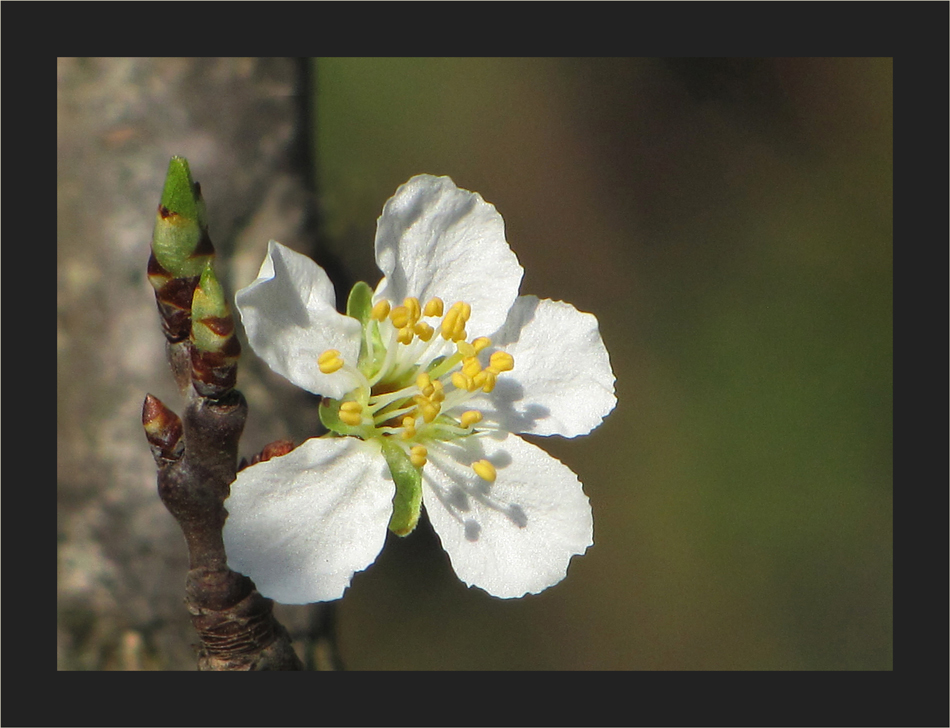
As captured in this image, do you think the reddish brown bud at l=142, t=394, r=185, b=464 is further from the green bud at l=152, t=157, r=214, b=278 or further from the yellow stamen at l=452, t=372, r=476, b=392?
the yellow stamen at l=452, t=372, r=476, b=392

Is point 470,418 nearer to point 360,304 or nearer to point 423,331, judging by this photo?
point 423,331

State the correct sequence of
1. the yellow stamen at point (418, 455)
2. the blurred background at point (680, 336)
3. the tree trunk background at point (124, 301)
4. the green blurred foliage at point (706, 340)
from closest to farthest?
the yellow stamen at point (418, 455), the tree trunk background at point (124, 301), the blurred background at point (680, 336), the green blurred foliage at point (706, 340)

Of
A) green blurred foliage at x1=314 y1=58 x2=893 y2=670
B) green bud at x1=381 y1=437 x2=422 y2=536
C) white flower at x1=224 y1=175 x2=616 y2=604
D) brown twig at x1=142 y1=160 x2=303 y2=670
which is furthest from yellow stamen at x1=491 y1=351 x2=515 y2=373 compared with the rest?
green blurred foliage at x1=314 y1=58 x2=893 y2=670

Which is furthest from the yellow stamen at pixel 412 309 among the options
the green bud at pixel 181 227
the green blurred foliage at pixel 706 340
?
the green blurred foliage at pixel 706 340

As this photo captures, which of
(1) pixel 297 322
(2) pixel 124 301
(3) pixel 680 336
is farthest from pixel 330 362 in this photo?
(3) pixel 680 336

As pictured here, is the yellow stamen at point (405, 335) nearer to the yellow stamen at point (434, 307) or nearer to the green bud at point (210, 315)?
the yellow stamen at point (434, 307)

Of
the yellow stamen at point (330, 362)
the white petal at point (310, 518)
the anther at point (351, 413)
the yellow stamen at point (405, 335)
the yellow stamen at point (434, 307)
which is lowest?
the white petal at point (310, 518)

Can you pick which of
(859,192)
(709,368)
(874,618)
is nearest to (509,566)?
(709,368)

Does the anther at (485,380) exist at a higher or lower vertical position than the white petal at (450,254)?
lower

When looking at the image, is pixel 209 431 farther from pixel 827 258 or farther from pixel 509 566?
pixel 827 258
